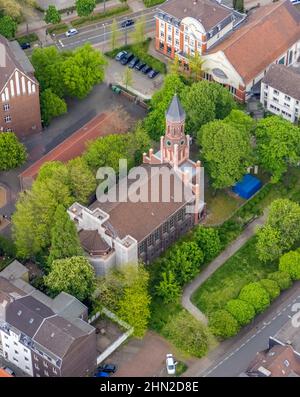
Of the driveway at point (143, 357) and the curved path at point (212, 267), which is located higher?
the curved path at point (212, 267)

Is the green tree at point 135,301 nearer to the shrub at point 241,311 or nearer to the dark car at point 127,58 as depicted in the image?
the shrub at point 241,311

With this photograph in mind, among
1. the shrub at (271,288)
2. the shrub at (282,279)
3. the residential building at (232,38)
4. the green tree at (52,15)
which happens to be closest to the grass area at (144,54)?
the residential building at (232,38)

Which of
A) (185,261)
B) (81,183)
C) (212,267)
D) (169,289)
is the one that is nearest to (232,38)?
(81,183)

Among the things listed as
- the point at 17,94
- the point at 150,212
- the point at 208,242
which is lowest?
the point at 208,242

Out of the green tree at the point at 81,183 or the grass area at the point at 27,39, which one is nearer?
the green tree at the point at 81,183

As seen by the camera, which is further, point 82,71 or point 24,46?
point 24,46

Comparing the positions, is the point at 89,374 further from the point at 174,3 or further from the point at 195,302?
the point at 174,3

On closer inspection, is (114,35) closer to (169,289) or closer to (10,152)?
(10,152)
